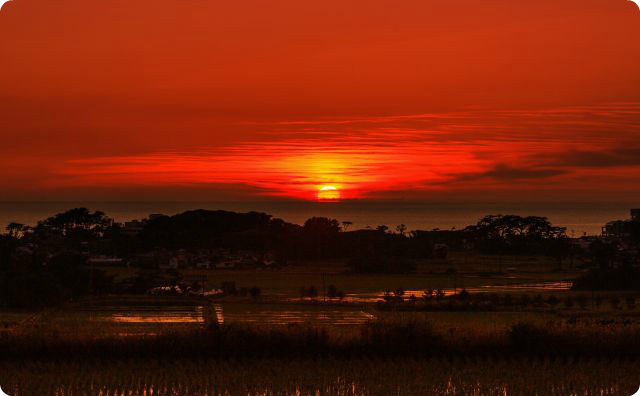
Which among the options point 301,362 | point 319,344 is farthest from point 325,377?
point 319,344

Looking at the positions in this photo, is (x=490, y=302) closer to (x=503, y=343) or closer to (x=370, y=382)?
(x=503, y=343)

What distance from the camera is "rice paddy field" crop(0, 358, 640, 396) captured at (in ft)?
45.0

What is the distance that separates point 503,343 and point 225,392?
21.1ft

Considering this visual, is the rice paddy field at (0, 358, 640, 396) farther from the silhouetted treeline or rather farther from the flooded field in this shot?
the silhouetted treeline

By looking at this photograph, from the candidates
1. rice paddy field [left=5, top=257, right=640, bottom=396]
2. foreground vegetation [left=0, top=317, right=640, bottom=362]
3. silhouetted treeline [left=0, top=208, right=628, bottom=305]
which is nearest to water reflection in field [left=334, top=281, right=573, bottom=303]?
rice paddy field [left=5, top=257, right=640, bottom=396]

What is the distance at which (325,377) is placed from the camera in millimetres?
14742

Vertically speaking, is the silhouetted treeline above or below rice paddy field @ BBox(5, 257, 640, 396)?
above

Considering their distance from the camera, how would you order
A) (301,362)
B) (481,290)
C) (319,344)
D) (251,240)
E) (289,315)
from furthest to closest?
(251,240) < (481,290) < (289,315) < (319,344) < (301,362)

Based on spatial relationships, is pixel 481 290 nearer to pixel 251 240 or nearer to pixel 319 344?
pixel 319 344

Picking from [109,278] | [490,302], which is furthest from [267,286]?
[490,302]

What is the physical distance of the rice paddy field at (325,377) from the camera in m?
13.7

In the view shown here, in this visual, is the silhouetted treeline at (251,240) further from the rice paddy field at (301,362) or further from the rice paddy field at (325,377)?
the rice paddy field at (325,377)

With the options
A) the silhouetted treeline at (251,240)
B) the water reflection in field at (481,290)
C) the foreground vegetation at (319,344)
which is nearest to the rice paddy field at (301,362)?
the foreground vegetation at (319,344)

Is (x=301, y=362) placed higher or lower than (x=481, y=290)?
lower
